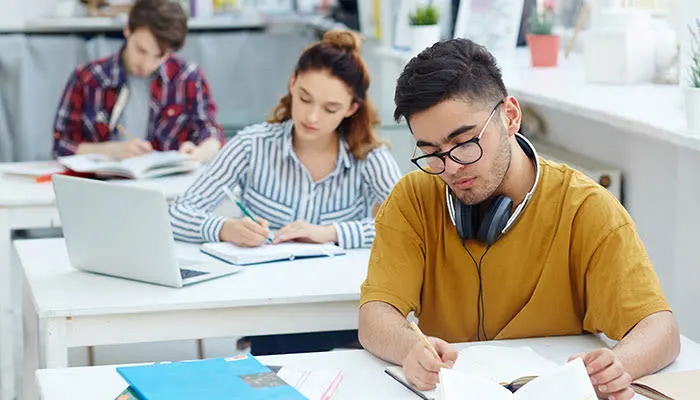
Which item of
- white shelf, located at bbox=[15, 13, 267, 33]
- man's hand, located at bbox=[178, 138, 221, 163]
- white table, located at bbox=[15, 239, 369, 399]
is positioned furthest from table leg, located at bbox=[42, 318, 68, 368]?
white shelf, located at bbox=[15, 13, 267, 33]

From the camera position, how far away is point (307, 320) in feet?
6.65

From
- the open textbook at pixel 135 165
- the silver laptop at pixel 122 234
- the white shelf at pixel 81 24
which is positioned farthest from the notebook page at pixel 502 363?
the white shelf at pixel 81 24

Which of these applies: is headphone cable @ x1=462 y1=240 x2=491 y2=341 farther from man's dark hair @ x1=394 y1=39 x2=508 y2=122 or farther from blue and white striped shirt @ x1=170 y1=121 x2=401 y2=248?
blue and white striped shirt @ x1=170 y1=121 x2=401 y2=248

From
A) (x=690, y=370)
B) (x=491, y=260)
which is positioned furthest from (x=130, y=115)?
(x=690, y=370)

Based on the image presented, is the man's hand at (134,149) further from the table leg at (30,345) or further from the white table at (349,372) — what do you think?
the white table at (349,372)

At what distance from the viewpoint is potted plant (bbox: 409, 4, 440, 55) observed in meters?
3.69

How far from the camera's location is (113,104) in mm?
3768

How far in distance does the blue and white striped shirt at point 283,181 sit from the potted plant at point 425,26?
3.80 ft

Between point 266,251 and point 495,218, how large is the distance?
74 centimetres

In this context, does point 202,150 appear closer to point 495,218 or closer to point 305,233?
point 305,233

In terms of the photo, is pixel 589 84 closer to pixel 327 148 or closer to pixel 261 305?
pixel 327 148

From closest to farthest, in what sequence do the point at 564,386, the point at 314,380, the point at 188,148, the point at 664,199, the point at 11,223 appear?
the point at 564,386 → the point at 314,380 → the point at 664,199 → the point at 11,223 → the point at 188,148

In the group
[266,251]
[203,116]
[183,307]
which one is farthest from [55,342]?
[203,116]

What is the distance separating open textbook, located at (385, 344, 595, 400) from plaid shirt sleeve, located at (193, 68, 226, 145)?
7.37ft
